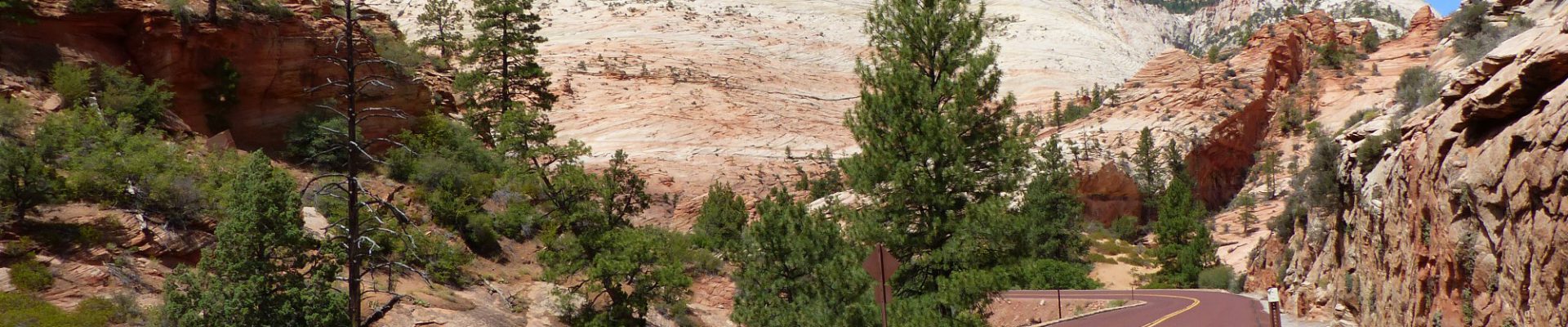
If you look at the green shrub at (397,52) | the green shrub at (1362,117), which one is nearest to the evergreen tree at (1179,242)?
the green shrub at (1362,117)

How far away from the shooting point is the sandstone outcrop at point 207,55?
25.1 meters

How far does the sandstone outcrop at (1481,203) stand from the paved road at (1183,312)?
21.5 ft

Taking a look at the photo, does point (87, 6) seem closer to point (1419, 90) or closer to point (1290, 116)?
point (1419, 90)

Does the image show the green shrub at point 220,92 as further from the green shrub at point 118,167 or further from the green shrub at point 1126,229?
the green shrub at point 1126,229

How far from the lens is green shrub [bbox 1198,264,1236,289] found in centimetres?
4228

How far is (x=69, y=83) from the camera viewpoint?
2353 cm

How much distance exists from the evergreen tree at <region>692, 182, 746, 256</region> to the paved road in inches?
415

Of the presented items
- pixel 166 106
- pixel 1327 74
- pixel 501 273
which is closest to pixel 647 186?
pixel 501 273

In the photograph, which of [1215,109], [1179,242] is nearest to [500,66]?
[1179,242]

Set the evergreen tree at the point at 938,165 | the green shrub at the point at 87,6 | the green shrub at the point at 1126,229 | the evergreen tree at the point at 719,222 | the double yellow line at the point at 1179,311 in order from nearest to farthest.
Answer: the evergreen tree at the point at 938,165 → the double yellow line at the point at 1179,311 → the green shrub at the point at 87,6 → the evergreen tree at the point at 719,222 → the green shrub at the point at 1126,229

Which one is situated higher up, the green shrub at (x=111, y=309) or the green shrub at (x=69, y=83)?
the green shrub at (x=69, y=83)

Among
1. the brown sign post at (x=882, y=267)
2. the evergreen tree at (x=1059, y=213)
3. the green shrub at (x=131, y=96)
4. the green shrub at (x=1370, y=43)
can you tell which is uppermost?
the brown sign post at (x=882, y=267)

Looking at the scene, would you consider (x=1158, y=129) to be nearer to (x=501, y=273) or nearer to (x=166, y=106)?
(x=501, y=273)

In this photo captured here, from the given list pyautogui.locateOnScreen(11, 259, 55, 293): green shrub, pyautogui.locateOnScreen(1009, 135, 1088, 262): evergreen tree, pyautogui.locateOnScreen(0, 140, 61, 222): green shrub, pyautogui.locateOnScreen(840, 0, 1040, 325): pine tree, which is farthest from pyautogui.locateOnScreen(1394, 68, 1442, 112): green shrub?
pyautogui.locateOnScreen(0, 140, 61, 222): green shrub
